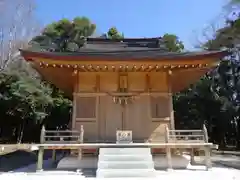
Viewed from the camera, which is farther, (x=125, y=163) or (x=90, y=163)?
(x=90, y=163)

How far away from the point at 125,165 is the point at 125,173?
0.33 metres

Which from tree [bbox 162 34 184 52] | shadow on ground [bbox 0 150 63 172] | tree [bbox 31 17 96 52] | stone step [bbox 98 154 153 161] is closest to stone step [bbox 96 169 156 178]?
stone step [bbox 98 154 153 161]

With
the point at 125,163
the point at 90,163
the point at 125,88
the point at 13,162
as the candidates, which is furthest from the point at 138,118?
the point at 13,162

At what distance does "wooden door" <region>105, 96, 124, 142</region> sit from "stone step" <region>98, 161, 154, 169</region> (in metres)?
2.07

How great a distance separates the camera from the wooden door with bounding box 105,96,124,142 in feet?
30.3

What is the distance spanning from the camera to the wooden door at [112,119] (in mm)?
9242

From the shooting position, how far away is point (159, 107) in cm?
938

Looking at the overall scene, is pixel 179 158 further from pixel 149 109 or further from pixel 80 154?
pixel 80 154

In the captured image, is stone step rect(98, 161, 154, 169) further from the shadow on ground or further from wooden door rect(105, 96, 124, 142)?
the shadow on ground

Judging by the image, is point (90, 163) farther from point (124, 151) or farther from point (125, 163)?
point (125, 163)

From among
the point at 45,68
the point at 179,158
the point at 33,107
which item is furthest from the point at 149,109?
the point at 33,107

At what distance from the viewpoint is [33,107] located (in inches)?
849

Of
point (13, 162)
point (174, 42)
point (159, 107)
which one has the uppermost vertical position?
point (174, 42)

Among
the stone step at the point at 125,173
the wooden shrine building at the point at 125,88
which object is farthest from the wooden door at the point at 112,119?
the stone step at the point at 125,173
